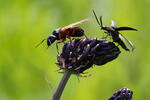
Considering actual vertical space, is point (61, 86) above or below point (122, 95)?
above

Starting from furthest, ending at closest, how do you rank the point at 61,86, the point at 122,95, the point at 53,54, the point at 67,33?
1. the point at 53,54
2. the point at 67,33
3. the point at 122,95
4. the point at 61,86

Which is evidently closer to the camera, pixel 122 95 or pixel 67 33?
pixel 122 95

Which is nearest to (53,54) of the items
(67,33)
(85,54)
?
(67,33)

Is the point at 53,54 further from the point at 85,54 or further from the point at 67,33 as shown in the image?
the point at 85,54

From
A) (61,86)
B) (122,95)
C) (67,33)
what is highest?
(67,33)

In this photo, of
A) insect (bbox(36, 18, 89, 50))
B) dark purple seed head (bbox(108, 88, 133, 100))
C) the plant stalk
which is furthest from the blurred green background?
the plant stalk

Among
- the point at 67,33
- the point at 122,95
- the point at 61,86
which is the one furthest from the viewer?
the point at 67,33

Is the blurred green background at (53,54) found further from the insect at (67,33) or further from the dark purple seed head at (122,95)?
the dark purple seed head at (122,95)

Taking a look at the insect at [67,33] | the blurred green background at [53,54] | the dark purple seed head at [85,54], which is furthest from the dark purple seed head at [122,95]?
the blurred green background at [53,54]
